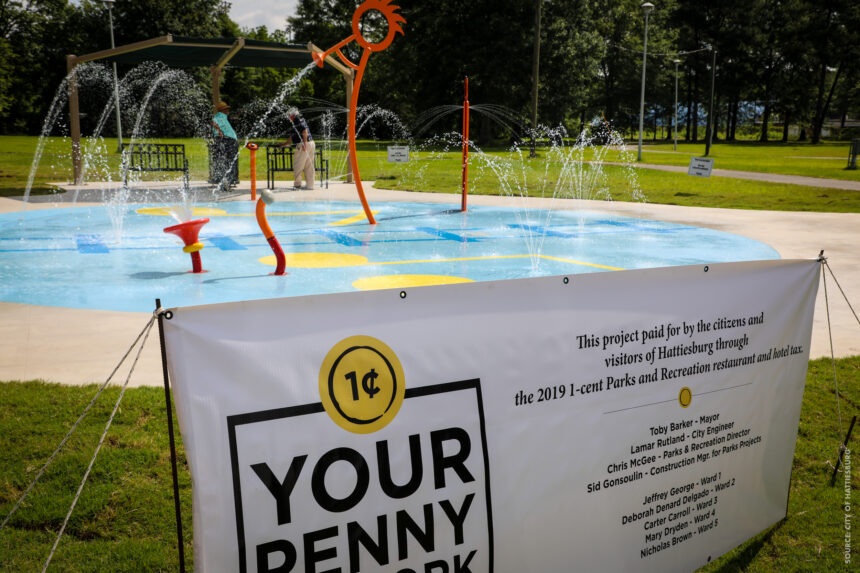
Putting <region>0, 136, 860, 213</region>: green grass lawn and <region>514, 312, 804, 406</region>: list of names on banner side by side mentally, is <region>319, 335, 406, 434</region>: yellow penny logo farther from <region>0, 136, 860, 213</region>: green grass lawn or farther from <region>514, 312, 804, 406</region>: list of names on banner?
<region>0, 136, 860, 213</region>: green grass lawn

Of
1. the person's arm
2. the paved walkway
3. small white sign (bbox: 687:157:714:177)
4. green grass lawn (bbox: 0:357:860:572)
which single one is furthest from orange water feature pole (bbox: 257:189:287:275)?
small white sign (bbox: 687:157:714:177)

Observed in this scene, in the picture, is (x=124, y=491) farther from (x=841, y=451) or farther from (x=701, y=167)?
(x=701, y=167)

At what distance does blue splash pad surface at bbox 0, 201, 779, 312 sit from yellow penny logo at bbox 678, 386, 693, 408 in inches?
194

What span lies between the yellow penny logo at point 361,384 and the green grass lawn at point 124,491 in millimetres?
1391

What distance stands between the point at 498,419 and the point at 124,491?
2100 millimetres

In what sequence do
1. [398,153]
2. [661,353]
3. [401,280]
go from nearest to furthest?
[661,353] < [401,280] < [398,153]

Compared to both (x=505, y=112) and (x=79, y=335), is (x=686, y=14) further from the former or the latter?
(x=79, y=335)

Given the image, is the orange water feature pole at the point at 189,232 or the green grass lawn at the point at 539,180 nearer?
the orange water feature pole at the point at 189,232

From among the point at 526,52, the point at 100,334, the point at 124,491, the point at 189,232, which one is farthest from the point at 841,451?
the point at 526,52

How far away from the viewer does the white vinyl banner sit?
1897 millimetres

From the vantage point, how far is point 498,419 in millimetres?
2291

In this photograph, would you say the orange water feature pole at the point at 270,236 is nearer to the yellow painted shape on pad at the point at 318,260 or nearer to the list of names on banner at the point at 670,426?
the yellow painted shape on pad at the point at 318,260

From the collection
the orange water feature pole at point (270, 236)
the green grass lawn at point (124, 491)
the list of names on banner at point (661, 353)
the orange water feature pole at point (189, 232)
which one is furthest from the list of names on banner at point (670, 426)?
the orange water feature pole at point (189, 232)

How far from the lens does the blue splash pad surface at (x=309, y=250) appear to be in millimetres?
7590
